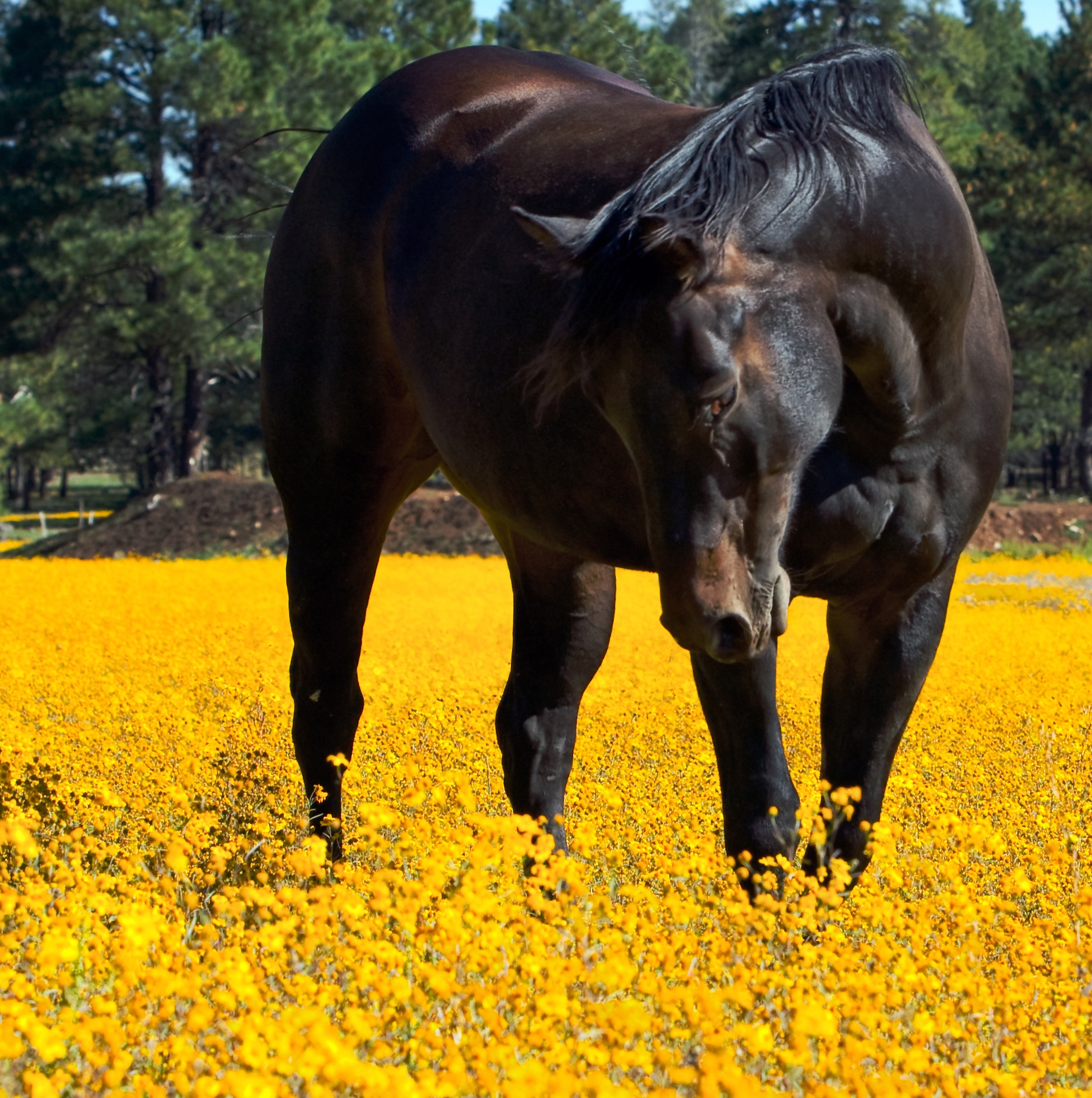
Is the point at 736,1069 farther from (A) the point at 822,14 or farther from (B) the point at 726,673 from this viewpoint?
(A) the point at 822,14

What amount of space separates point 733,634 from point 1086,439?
3265cm

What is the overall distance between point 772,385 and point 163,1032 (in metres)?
1.51

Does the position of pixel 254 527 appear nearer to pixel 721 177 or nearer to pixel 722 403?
pixel 721 177

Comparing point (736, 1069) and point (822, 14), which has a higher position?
point (822, 14)

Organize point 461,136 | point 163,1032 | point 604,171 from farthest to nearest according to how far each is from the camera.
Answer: point 461,136
point 604,171
point 163,1032

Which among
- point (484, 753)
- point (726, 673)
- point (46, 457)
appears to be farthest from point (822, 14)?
point (726, 673)

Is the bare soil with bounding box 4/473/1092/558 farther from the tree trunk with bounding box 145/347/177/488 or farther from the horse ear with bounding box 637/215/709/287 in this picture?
the horse ear with bounding box 637/215/709/287

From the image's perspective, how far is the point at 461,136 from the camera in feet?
12.4

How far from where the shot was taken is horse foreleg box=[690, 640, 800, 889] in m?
2.81

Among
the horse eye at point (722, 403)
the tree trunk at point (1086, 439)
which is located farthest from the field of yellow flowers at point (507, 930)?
the tree trunk at point (1086, 439)

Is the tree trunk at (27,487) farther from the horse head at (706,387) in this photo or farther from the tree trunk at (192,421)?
the horse head at (706,387)

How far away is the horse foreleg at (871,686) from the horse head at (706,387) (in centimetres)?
70

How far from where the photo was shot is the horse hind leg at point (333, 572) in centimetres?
404

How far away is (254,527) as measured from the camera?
22188mm
